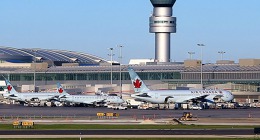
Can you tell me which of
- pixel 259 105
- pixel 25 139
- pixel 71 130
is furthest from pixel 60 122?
pixel 259 105

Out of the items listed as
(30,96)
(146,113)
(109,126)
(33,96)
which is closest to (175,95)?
(146,113)

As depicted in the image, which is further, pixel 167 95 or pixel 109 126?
pixel 167 95

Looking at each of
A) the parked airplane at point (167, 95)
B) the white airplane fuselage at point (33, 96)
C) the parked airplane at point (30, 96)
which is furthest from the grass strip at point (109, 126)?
the white airplane fuselage at point (33, 96)

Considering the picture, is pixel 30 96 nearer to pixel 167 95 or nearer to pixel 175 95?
pixel 167 95

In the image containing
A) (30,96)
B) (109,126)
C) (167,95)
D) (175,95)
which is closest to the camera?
(109,126)

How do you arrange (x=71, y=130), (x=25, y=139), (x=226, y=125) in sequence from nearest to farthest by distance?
1. (x=25, y=139)
2. (x=71, y=130)
3. (x=226, y=125)

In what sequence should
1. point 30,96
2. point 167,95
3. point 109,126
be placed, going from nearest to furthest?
point 109,126, point 167,95, point 30,96

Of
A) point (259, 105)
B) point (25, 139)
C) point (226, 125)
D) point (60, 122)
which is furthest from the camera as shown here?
point (259, 105)

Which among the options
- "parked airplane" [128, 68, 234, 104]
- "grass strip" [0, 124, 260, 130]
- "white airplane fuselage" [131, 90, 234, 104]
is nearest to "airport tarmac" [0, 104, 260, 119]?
"white airplane fuselage" [131, 90, 234, 104]

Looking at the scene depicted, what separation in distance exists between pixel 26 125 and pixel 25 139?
61.7 feet

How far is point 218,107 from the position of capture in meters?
167

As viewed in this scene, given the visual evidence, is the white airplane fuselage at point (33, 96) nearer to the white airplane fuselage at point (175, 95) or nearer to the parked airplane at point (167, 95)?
the parked airplane at point (167, 95)

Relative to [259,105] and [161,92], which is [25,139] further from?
[259,105]

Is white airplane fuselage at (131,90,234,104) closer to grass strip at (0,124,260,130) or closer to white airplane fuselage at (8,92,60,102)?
white airplane fuselage at (8,92,60,102)
